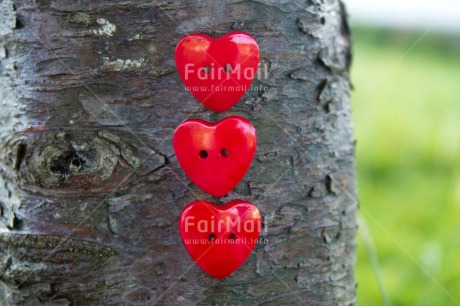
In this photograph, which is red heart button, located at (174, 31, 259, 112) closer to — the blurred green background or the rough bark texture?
the rough bark texture

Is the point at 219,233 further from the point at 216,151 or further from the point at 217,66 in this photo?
the point at 217,66

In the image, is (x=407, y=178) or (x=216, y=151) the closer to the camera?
(x=216, y=151)

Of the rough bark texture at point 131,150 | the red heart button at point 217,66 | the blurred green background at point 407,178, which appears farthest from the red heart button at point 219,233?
the blurred green background at point 407,178

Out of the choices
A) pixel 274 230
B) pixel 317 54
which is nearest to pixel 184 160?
pixel 274 230

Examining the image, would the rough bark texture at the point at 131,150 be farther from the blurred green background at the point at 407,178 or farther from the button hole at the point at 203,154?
the blurred green background at the point at 407,178

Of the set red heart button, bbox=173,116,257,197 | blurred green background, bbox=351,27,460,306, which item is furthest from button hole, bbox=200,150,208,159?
blurred green background, bbox=351,27,460,306

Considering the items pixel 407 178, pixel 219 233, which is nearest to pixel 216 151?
pixel 219 233
